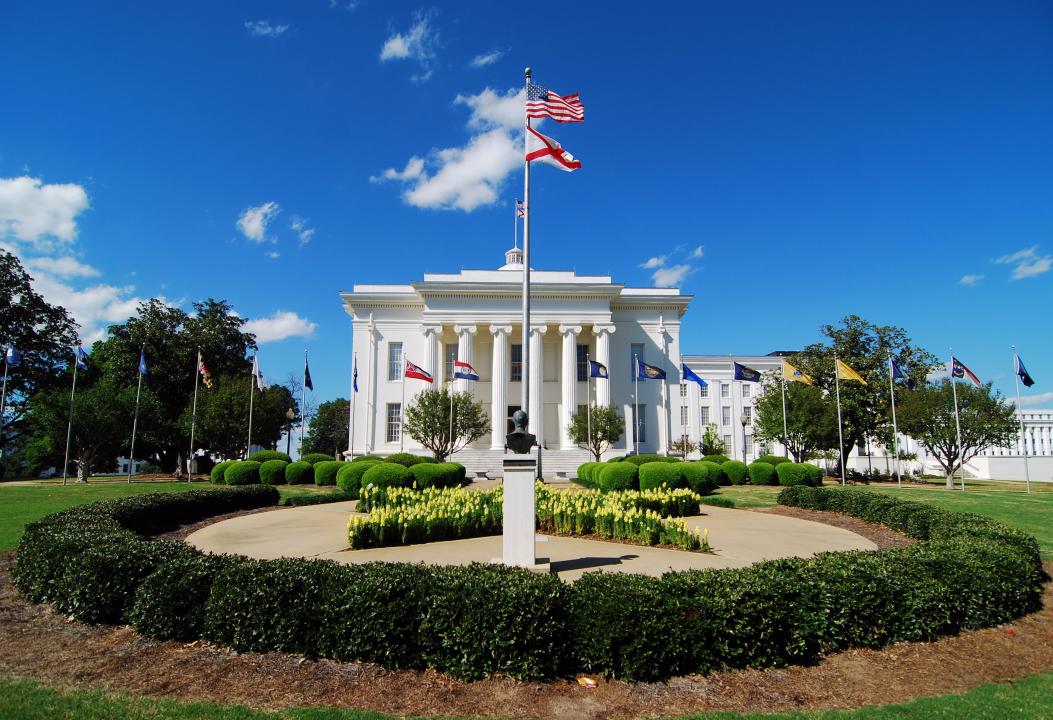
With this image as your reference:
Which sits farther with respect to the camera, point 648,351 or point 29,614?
point 648,351

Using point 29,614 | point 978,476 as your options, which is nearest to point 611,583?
point 29,614

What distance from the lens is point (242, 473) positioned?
27.4 meters

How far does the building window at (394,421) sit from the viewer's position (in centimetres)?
4350

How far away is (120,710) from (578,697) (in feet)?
12.3

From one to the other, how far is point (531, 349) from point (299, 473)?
70.9 ft

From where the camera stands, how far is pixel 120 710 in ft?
15.2

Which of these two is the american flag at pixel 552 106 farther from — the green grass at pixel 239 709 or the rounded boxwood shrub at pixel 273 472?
the rounded boxwood shrub at pixel 273 472

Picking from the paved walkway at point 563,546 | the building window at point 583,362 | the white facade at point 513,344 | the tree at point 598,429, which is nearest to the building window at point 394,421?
the white facade at point 513,344

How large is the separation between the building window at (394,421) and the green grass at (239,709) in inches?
1527

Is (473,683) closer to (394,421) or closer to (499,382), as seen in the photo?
(499,382)

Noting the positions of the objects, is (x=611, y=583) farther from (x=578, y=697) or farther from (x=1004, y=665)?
(x=1004, y=665)

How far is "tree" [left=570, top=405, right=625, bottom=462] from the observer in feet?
122

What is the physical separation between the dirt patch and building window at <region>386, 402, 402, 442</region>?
1472 inches

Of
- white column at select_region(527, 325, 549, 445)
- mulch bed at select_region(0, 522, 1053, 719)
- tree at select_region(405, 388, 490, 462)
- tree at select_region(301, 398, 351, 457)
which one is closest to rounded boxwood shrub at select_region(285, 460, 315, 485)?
tree at select_region(405, 388, 490, 462)
